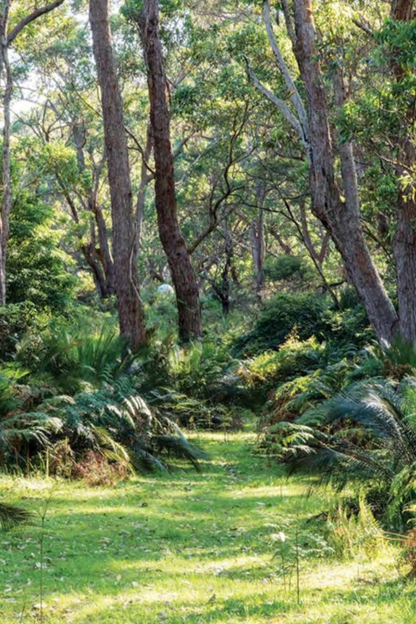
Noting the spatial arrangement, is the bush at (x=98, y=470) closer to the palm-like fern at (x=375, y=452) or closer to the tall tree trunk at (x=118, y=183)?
the palm-like fern at (x=375, y=452)

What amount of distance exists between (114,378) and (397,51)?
285 inches

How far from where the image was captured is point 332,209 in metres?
13.9

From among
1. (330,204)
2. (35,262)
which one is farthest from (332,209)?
(35,262)

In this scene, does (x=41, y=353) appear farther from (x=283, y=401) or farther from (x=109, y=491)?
(x=283, y=401)


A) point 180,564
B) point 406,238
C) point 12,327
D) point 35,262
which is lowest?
point 180,564

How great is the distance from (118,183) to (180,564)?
33.0 feet

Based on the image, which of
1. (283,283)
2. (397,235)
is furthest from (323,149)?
(283,283)

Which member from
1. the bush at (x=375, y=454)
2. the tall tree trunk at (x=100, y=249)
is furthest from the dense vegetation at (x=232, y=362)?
the tall tree trunk at (x=100, y=249)

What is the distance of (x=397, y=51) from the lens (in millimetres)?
13250

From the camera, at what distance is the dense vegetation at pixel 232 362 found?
21.3 feet

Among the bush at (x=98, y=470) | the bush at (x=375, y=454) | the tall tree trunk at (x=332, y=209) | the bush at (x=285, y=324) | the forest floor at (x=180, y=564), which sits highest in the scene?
the tall tree trunk at (x=332, y=209)

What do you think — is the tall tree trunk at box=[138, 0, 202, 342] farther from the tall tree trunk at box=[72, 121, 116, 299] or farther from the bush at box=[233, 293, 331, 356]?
the tall tree trunk at box=[72, 121, 116, 299]

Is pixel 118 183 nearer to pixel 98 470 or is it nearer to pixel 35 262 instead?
pixel 35 262

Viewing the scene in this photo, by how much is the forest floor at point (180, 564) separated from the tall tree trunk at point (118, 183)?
6.31 m
